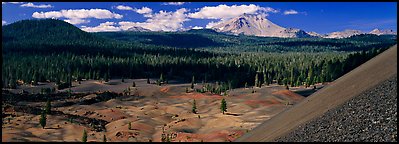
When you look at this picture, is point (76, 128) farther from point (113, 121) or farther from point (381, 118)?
point (381, 118)

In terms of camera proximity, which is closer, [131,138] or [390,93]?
[390,93]

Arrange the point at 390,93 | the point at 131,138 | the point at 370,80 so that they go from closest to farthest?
the point at 390,93
the point at 370,80
the point at 131,138

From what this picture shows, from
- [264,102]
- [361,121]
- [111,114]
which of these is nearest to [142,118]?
[111,114]

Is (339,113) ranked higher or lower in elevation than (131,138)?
higher

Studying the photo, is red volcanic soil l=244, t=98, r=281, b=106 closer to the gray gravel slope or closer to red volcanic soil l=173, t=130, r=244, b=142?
red volcanic soil l=173, t=130, r=244, b=142

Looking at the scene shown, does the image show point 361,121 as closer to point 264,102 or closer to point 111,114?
point 264,102

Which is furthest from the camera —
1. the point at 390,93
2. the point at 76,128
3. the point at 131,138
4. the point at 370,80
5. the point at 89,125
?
the point at 89,125

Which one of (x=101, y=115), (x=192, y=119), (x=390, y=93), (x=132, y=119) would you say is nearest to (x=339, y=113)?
(x=390, y=93)

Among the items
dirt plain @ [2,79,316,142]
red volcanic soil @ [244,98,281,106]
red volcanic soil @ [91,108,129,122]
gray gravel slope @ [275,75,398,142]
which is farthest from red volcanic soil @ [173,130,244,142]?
red volcanic soil @ [244,98,281,106]
